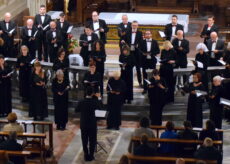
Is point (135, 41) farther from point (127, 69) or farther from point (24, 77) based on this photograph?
point (24, 77)

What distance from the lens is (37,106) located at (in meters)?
14.1


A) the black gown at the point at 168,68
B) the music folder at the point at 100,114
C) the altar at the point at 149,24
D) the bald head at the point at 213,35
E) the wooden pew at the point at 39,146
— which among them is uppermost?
the bald head at the point at 213,35

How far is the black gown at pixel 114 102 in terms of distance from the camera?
1341 centimetres

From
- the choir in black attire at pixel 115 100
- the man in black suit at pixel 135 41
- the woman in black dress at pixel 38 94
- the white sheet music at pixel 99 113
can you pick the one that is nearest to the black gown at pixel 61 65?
the woman in black dress at pixel 38 94

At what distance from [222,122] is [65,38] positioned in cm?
440

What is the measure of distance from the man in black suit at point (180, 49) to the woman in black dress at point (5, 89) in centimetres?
365

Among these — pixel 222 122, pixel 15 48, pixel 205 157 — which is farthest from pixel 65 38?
pixel 205 157

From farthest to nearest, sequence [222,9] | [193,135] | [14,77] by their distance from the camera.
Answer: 1. [222,9]
2. [14,77]
3. [193,135]

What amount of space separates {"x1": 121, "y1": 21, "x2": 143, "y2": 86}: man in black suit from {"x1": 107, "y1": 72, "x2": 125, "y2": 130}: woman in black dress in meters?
1.50

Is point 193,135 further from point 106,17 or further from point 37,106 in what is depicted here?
point 106,17

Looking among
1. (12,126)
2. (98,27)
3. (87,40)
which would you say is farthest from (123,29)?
(12,126)

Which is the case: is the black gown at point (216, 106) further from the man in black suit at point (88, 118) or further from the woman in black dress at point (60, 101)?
the woman in black dress at point (60, 101)

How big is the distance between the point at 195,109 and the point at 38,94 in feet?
10.7

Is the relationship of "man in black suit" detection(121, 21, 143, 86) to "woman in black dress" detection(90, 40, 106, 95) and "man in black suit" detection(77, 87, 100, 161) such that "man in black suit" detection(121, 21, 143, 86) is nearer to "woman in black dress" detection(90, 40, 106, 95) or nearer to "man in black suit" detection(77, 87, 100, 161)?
"woman in black dress" detection(90, 40, 106, 95)
